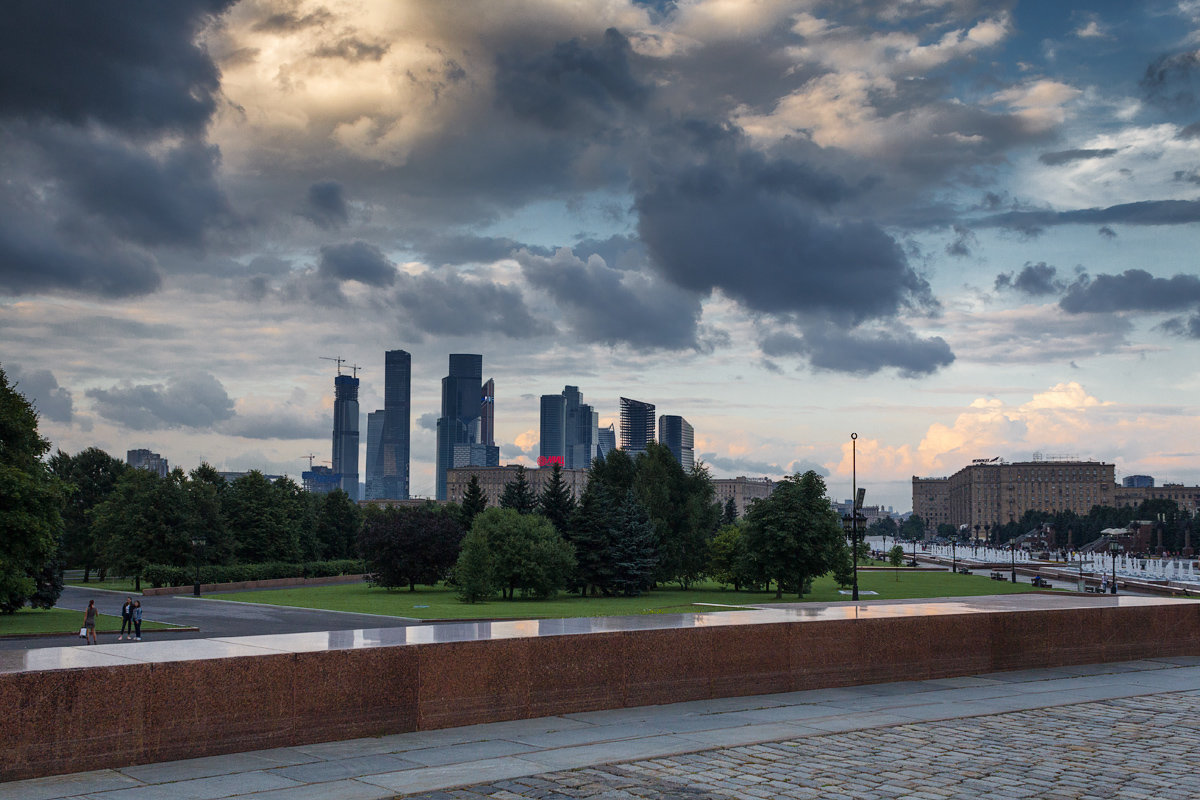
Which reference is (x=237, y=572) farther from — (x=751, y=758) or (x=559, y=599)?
(x=751, y=758)

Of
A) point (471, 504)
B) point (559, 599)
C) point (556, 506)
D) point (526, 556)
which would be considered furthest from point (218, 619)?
point (471, 504)

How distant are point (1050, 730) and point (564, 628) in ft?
19.2

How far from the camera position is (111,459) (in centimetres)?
11644

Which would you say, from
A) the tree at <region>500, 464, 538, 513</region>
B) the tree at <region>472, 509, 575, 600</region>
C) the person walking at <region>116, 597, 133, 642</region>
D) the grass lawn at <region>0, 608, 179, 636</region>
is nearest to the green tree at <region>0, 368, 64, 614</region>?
the grass lawn at <region>0, 608, 179, 636</region>

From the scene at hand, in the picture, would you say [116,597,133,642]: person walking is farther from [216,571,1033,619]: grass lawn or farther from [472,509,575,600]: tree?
[472,509,575,600]: tree

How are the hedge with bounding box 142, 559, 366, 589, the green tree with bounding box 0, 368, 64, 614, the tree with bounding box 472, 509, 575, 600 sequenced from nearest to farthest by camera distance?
the green tree with bounding box 0, 368, 64, 614 → the tree with bounding box 472, 509, 575, 600 → the hedge with bounding box 142, 559, 366, 589

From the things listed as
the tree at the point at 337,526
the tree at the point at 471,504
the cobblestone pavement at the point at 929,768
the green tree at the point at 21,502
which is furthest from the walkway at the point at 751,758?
the tree at the point at 337,526

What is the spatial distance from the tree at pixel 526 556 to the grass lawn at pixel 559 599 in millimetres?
1534

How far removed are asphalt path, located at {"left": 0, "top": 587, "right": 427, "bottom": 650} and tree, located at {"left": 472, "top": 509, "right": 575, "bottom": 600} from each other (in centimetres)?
1635

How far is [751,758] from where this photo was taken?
9.88m

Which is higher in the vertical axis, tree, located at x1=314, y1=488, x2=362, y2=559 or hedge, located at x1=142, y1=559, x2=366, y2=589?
tree, located at x1=314, y1=488, x2=362, y2=559

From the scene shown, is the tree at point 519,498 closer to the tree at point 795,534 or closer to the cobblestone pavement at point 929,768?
the tree at point 795,534

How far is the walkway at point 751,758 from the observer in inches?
338

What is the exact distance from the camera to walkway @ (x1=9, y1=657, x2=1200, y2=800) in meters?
8.59
